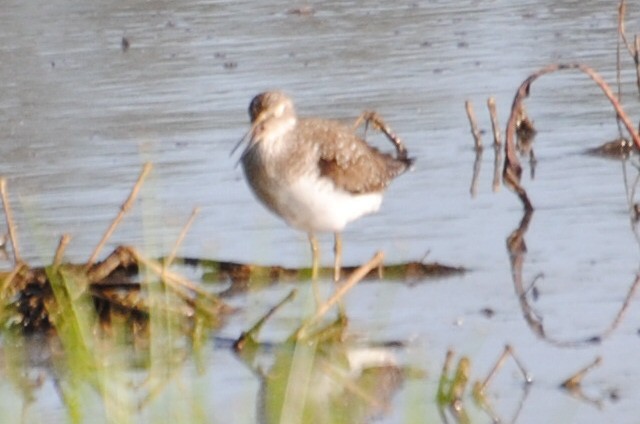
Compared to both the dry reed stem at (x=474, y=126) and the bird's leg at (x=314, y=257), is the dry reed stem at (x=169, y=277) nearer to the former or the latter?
the bird's leg at (x=314, y=257)

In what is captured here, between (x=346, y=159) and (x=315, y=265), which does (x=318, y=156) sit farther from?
(x=315, y=265)

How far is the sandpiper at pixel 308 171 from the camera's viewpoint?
25.4 ft

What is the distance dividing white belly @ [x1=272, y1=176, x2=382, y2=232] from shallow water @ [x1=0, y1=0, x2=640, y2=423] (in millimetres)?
329

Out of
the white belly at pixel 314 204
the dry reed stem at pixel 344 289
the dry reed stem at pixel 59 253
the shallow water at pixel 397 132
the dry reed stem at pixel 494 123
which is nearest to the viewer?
the dry reed stem at pixel 344 289

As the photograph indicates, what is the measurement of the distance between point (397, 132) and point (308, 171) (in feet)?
10.1

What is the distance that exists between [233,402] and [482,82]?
6.02 metres

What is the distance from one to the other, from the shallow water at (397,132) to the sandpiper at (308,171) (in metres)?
0.33

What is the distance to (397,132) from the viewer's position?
10812 millimetres

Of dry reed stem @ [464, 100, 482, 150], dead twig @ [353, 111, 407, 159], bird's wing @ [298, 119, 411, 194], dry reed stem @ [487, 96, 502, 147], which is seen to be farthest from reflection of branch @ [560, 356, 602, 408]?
dry reed stem @ [464, 100, 482, 150]

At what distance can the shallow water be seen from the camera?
6.88 meters

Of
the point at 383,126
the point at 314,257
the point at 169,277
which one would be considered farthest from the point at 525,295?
the point at 383,126

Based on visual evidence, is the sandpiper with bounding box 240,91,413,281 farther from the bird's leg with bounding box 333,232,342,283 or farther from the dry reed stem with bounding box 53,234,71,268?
the dry reed stem with bounding box 53,234,71,268

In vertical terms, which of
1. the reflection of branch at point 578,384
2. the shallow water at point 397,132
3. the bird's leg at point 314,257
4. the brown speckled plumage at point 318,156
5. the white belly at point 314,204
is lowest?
the shallow water at point 397,132

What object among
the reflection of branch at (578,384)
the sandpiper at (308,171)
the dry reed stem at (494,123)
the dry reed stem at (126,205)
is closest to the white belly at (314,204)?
→ the sandpiper at (308,171)
